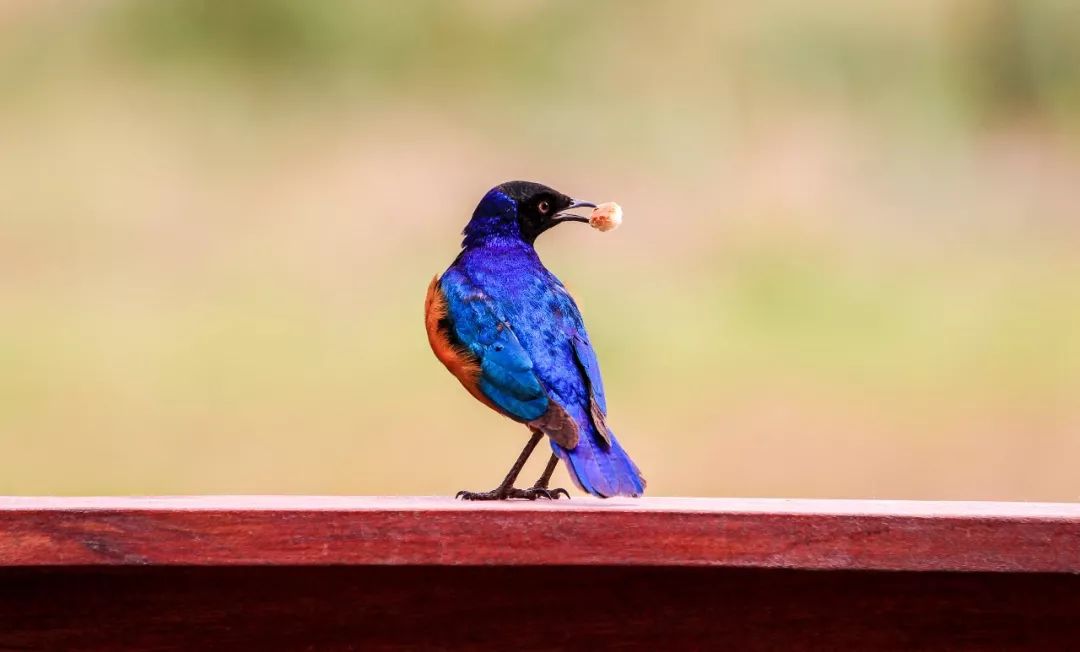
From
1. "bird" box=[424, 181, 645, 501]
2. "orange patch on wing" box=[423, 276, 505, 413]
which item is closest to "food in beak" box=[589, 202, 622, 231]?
"bird" box=[424, 181, 645, 501]

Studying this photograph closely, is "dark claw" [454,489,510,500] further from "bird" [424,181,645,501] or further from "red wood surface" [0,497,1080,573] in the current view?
"red wood surface" [0,497,1080,573]

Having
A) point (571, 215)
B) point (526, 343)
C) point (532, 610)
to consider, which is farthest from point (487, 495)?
point (571, 215)

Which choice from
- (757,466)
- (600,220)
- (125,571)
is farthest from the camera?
(757,466)

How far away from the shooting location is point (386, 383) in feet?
14.6

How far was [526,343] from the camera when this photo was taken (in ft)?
7.42

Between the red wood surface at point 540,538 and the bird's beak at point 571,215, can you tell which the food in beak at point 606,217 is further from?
the red wood surface at point 540,538

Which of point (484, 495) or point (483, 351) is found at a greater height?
point (483, 351)

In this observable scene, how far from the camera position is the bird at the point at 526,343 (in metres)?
2.06

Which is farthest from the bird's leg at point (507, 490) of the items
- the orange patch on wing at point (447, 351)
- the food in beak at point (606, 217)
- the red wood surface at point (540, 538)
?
the red wood surface at point (540, 538)

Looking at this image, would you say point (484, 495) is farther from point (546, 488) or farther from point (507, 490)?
point (546, 488)

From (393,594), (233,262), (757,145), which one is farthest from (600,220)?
(233,262)

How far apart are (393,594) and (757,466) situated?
2713mm

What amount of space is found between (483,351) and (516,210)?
400 millimetres

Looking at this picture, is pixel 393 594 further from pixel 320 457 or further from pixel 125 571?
pixel 320 457
